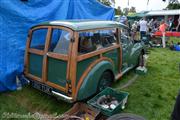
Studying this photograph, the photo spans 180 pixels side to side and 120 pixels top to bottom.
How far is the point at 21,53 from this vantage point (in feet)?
16.7

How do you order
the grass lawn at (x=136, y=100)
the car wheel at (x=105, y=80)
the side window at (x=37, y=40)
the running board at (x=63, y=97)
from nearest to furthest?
1. the running board at (x=63, y=97)
2. the grass lawn at (x=136, y=100)
3. the car wheel at (x=105, y=80)
4. the side window at (x=37, y=40)

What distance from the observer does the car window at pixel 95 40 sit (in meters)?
4.09

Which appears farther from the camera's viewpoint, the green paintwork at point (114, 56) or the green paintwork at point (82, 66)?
the green paintwork at point (114, 56)

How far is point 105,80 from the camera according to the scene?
4809mm

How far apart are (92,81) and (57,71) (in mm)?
756

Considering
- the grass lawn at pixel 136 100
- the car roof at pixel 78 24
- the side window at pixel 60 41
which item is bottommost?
the grass lawn at pixel 136 100

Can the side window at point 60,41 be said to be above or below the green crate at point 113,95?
above

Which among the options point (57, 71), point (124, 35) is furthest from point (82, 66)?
point (124, 35)

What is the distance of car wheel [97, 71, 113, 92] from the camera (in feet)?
14.9

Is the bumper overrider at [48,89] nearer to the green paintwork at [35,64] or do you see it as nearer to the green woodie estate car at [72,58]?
the green woodie estate car at [72,58]

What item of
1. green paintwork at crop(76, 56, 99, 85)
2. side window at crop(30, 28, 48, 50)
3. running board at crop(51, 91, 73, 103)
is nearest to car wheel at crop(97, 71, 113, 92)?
green paintwork at crop(76, 56, 99, 85)

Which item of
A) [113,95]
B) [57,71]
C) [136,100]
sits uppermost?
[57,71]

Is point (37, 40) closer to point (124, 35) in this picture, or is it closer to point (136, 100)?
point (124, 35)

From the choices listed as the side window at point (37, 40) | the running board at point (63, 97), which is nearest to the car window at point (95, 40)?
Answer: the running board at point (63, 97)
